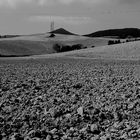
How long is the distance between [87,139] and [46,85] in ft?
16.2

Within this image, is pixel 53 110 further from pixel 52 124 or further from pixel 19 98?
pixel 19 98

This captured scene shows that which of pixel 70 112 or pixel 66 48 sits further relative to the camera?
pixel 66 48

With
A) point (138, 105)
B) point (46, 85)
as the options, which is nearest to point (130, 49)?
point (46, 85)

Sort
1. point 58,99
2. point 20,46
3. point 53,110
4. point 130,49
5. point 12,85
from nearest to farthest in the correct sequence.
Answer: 1. point 53,110
2. point 58,99
3. point 12,85
4. point 130,49
5. point 20,46

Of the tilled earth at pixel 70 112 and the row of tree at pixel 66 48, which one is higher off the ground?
the row of tree at pixel 66 48

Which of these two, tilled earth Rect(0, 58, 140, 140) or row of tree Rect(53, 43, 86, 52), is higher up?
row of tree Rect(53, 43, 86, 52)

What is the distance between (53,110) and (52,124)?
2.21 ft

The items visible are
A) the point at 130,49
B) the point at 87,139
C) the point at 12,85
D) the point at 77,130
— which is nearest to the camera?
the point at 87,139

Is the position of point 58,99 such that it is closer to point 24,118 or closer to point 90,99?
point 90,99

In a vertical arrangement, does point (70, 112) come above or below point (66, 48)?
below

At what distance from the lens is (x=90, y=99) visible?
7613 millimetres

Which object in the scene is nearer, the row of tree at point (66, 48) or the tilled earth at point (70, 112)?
the tilled earth at point (70, 112)

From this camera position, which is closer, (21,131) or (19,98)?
(21,131)

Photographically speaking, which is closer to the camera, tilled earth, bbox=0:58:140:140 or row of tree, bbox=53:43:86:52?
tilled earth, bbox=0:58:140:140
